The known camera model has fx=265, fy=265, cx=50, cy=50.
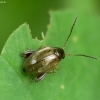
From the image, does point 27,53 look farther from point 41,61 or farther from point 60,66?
point 60,66

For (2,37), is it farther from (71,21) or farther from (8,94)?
(8,94)

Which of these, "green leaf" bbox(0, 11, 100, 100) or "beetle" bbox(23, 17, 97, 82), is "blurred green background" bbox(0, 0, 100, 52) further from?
"beetle" bbox(23, 17, 97, 82)

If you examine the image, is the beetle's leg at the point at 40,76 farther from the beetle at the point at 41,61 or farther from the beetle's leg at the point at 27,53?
the beetle's leg at the point at 27,53

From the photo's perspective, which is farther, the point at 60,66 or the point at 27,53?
the point at 60,66

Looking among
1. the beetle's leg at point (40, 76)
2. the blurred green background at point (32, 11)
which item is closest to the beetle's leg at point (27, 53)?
the beetle's leg at point (40, 76)

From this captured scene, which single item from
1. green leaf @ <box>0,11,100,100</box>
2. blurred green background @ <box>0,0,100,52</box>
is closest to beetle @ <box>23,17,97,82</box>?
green leaf @ <box>0,11,100,100</box>

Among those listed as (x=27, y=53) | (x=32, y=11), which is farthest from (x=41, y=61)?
(x=32, y=11)

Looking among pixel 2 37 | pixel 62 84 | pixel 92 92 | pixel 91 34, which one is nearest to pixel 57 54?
pixel 62 84

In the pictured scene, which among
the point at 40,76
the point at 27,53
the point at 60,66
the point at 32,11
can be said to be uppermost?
the point at 27,53
